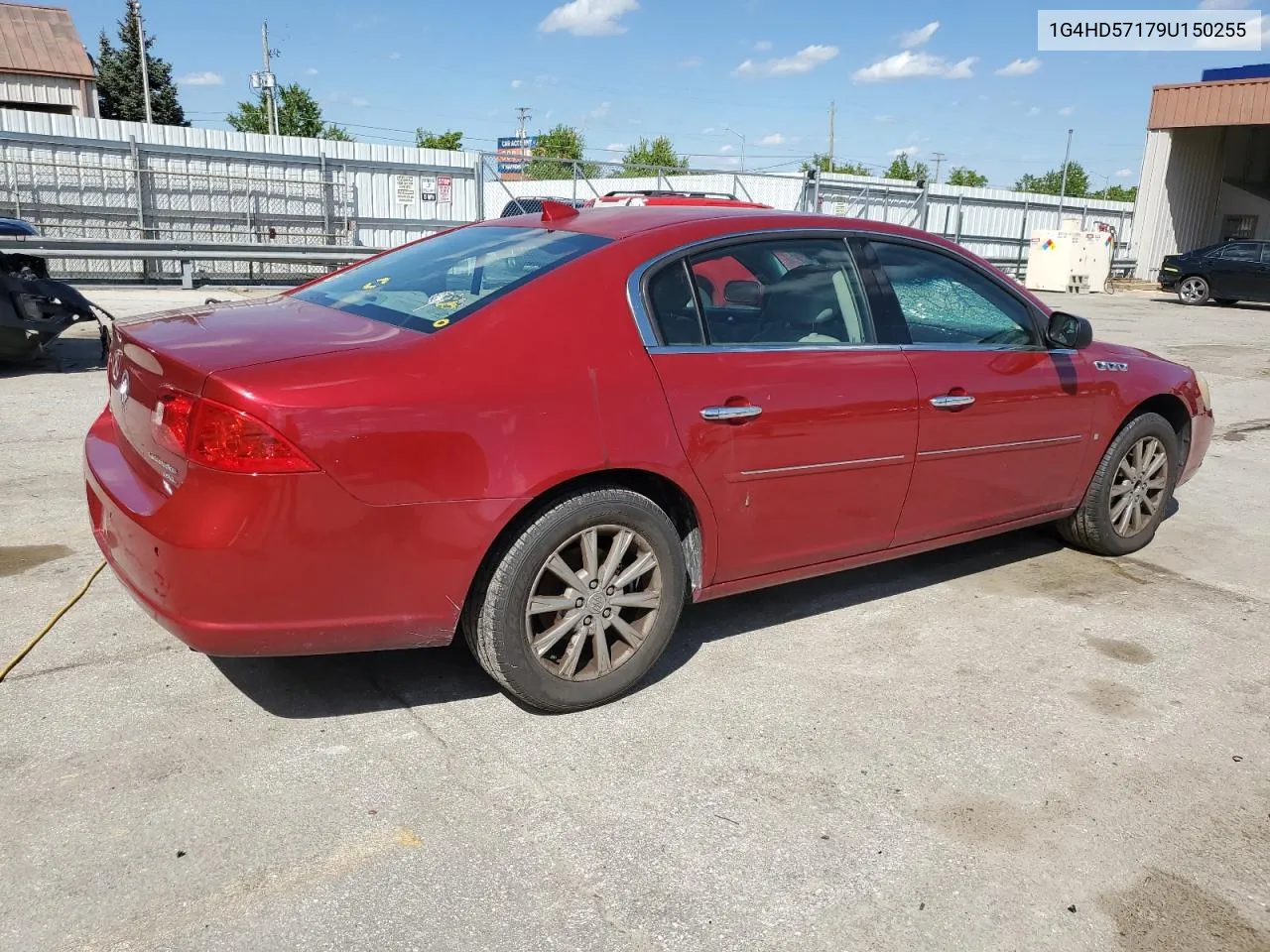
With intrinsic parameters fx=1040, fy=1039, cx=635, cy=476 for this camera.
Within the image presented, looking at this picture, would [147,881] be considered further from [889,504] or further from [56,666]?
[889,504]

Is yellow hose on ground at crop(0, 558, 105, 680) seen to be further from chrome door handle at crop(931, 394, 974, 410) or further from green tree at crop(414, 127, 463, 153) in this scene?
green tree at crop(414, 127, 463, 153)

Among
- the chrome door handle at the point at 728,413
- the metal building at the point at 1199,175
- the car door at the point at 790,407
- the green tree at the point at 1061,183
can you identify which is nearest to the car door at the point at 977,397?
the car door at the point at 790,407

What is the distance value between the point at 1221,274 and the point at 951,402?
23.2 m

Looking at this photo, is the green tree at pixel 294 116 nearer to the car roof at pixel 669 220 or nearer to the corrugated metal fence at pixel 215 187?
the corrugated metal fence at pixel 215 187

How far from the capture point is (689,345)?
3.37 metres

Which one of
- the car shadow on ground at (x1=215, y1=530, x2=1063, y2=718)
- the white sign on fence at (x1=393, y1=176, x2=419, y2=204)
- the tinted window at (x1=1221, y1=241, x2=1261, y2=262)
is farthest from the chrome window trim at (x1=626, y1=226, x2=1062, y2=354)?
the tinted window at (x1=1221, y1=241, x2=1261, y2=262)

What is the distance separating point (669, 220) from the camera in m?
3.65

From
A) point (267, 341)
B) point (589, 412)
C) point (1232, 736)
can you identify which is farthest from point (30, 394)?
point (1232, 736)

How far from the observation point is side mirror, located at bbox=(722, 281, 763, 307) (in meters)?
3.58

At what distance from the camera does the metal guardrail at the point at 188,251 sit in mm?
15047

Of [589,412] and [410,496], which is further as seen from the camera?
[589,412]

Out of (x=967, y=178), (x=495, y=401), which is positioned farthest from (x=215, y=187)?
(x=967, y=178)

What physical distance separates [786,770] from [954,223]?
31.3 metres

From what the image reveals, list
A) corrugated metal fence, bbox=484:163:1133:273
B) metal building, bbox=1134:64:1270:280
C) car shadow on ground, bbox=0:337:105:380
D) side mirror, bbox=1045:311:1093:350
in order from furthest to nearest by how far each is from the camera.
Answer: metal building, bbox=1134:64:1270:280
corrugated metal fence, bbox=484:163:1133:273
car shadow on ground, bbox=0:337:105:380
side mirror, bbox=1045:311:1093:350
